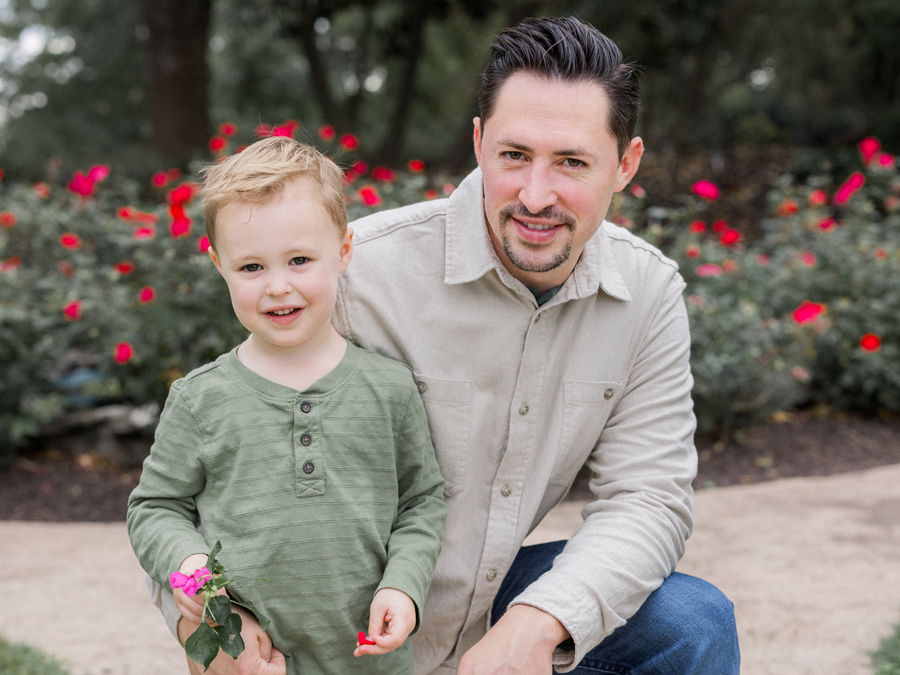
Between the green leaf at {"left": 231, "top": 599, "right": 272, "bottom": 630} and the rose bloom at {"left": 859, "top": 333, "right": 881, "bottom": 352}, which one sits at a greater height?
the green leaf at {"left": 231, "top": 599, "right": 272, "bottom": 630}

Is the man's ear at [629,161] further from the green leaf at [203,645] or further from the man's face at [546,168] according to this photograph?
the green leaf at [203,645]

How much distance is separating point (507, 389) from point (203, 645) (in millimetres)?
832

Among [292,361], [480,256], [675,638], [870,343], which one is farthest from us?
[870,343]

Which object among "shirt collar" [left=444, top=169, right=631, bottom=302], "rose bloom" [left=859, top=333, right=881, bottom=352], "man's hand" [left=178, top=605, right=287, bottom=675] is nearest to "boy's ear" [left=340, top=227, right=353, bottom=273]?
"shirt collar" [left=444, top=169, right=631, bottom=302]

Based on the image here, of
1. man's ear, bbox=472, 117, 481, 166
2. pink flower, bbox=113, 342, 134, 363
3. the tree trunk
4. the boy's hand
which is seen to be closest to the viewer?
the boy's hand

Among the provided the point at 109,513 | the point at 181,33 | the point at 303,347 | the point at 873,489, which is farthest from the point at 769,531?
the point at 181,33

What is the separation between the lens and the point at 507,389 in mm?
1873

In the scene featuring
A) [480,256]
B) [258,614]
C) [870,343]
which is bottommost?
[870,343]

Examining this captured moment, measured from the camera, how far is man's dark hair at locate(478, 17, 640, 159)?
1767 mm

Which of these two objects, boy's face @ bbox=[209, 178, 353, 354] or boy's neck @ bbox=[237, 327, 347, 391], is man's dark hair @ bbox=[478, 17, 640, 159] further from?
boy's neck @ bbox=[237, 327, 347, 391]

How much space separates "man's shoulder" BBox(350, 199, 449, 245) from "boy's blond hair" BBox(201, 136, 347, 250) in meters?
0.24

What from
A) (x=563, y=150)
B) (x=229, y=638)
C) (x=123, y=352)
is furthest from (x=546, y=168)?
(x=123, y=352)

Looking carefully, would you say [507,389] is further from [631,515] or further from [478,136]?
[478,136]

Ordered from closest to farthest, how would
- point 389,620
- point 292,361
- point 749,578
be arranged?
point 389,620, point 292,361, point 749,578
